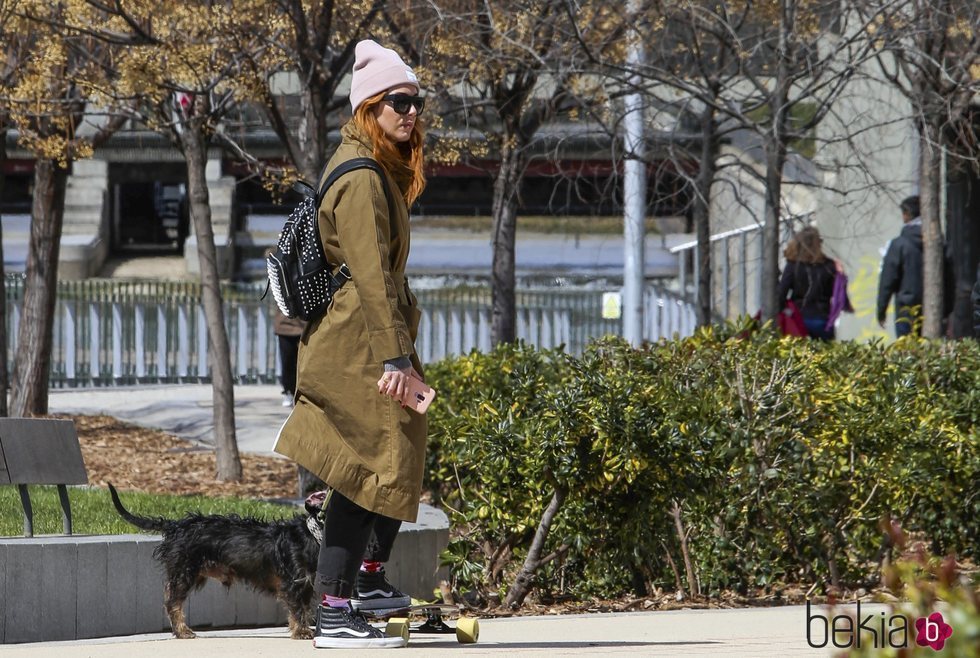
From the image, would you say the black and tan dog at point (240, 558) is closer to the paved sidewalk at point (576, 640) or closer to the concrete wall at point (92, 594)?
the paved sidewalk at point (576, 640)

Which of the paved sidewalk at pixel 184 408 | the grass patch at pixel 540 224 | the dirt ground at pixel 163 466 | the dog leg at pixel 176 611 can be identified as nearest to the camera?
the dog leg at pixel 176 611

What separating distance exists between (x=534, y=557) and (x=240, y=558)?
157cm

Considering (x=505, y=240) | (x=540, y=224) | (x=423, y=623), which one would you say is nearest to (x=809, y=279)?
(x=505, y=240)

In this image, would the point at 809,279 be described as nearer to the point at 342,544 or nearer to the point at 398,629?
the point at 398,629

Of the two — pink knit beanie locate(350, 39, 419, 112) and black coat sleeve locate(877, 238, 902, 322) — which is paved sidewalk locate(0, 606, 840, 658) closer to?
pink knit beanie locate(350, 39, 419, 112)

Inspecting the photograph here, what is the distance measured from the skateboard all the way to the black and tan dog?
1.22ft

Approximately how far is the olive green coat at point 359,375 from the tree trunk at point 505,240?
7.40m

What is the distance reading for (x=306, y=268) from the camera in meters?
4.91

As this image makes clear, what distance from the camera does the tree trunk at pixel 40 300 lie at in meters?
13.9

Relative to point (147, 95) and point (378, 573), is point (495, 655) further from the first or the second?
point (147, 95)

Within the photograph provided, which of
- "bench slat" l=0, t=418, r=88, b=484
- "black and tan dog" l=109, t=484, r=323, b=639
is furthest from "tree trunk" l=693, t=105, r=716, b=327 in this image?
"black and tan dog" l=109, t=484, r=323, b=639

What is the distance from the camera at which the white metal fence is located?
19016 millimetres

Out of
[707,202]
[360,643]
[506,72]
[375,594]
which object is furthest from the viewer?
[506,72]

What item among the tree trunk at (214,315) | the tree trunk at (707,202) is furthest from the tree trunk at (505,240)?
the tree trunk at (214,315)
